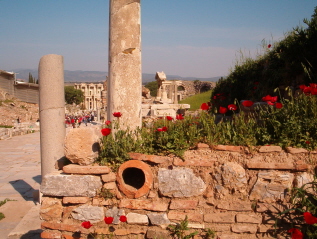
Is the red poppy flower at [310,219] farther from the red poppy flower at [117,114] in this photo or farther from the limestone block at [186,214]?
the red poppy flower at [117,114]

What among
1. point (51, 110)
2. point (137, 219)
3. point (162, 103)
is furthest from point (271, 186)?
point (162, 103)

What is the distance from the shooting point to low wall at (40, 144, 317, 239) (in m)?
3.53

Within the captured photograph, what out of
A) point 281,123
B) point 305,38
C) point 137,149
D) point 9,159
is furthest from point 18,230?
point 9,159

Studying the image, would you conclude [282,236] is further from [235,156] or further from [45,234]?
[45,234]

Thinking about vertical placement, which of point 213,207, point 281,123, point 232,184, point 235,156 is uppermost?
point 281,123

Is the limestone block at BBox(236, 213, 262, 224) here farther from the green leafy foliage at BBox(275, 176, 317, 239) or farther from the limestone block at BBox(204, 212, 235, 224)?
the green leafy foliage at BBox(275, 176, 317, 239)

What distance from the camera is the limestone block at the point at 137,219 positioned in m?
3.63

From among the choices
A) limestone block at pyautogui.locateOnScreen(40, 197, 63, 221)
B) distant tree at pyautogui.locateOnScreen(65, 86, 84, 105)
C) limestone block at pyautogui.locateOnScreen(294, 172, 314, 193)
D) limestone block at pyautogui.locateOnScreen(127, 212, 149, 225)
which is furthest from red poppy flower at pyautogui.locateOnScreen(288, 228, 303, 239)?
distant tree at pyautogui.locateOnScreen(65, 86, 84, 105)

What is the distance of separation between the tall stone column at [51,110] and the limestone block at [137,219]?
2.72m

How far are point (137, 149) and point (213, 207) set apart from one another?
3.90ft

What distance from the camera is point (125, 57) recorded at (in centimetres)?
454

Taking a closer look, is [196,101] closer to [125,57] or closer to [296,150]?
[125,57]

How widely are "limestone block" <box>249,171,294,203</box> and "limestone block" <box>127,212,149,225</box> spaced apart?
1261mm

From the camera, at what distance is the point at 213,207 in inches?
142
